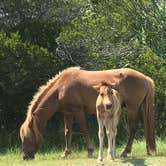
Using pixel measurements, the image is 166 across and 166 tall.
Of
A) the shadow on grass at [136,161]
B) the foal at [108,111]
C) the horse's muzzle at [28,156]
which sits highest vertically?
the foal at [108,111]

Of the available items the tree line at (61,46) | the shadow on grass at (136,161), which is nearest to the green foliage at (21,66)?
the tree line at (61,46)

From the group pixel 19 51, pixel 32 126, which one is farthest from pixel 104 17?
pixel 32 126

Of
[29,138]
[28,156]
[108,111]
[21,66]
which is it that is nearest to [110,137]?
[108,111]

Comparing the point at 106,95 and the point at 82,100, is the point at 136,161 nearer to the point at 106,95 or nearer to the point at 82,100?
the point at 106,95

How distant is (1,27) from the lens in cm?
1916

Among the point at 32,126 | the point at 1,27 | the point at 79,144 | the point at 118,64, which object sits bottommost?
the point at 79,144

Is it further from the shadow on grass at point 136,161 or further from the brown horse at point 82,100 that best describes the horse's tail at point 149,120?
the shadow on grass at point 136,161

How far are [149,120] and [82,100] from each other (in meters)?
1.70

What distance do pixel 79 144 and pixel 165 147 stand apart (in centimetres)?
402

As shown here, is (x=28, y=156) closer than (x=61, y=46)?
Yes

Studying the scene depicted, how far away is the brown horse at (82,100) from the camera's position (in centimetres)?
1259

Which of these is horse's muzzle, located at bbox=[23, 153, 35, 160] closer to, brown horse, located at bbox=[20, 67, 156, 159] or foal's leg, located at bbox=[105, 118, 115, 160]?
brown horse, located at bbox=[20, 67, 156, 159]

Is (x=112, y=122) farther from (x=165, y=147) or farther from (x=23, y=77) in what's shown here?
(x=23, y=77)

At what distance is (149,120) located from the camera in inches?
498
